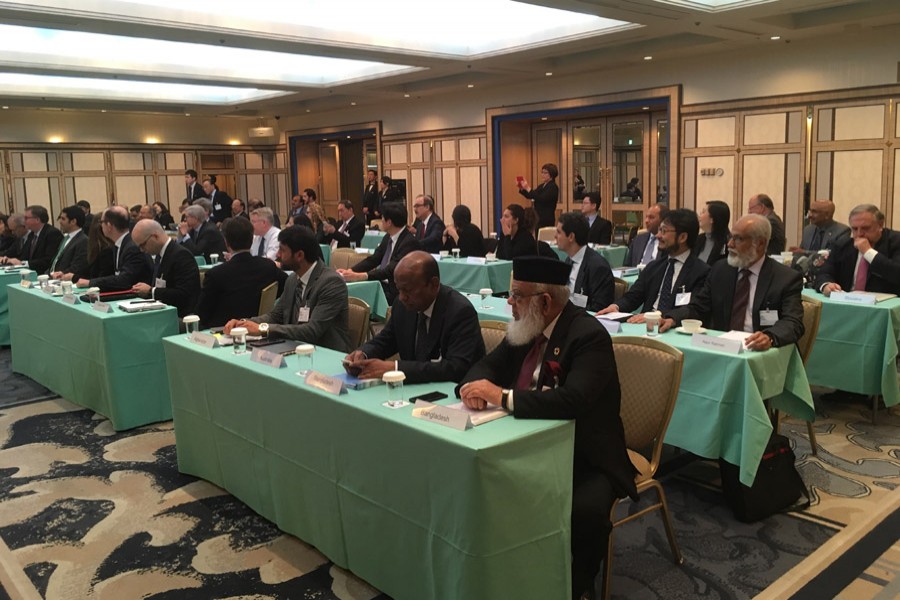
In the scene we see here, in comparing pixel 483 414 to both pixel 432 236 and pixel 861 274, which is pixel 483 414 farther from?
pixel 432 236

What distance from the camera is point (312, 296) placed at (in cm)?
418

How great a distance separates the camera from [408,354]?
3.49m

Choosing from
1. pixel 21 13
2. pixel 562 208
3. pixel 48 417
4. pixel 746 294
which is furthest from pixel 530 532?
pixel 562 208

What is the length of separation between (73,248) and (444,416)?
5705 millimetres

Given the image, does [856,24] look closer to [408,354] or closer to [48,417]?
[408,354]

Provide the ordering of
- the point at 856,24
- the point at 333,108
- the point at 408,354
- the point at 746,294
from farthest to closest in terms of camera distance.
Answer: the point at 333,108
the point at 856,24
the point at 746,294
the point at 408,354

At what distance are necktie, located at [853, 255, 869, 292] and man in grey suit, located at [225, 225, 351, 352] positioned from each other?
3.53 m

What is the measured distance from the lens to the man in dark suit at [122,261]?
5652 mm

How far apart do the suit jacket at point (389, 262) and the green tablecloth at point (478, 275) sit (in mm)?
674

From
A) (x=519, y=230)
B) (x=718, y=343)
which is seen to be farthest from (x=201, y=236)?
(x=718, y=343)

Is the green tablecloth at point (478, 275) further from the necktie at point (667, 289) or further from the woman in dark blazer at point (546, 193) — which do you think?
the woman in dark blazer at point (546, 193)

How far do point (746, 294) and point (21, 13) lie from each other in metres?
6.56

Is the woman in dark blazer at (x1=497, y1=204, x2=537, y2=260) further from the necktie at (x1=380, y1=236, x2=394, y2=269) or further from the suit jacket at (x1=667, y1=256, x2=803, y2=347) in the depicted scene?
the suit jacket at (x1=667, y1=256, x2=803, y2=347)

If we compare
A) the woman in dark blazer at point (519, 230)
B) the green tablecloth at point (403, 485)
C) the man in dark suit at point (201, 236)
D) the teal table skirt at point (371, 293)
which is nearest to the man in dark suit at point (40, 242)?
the man in dark suit at point (201, 236)
